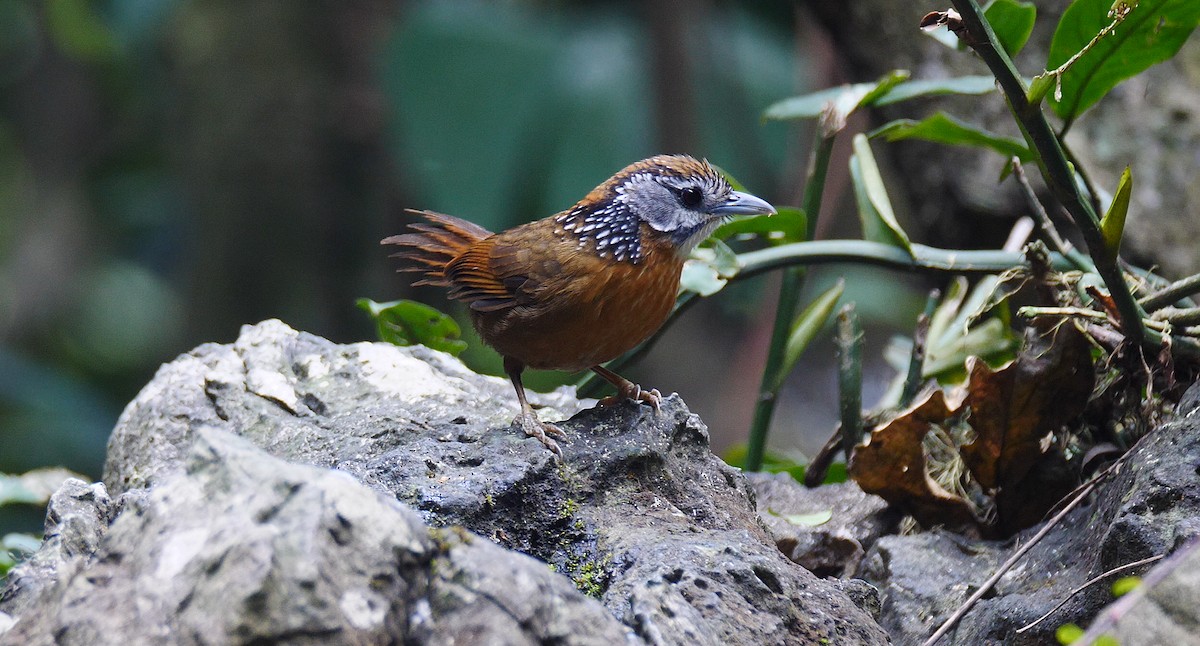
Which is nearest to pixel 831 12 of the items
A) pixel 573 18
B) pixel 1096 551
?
pixel 1096 551

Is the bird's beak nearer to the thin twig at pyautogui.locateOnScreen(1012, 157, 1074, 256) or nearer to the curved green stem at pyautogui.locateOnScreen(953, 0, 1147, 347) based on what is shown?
the thin twig at pyautogui.locateOnScreen(1012, 157, 1074, 256)

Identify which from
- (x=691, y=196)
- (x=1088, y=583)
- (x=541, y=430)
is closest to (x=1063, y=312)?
(x=1088, y=583)

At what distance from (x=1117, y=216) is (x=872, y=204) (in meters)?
0.92

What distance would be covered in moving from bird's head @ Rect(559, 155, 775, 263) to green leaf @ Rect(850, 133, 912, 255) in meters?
0.33

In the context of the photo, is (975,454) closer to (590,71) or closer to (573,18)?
(590,71)

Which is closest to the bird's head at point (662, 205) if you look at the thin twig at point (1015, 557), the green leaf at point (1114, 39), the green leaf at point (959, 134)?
the green leaf at point (959, 134)

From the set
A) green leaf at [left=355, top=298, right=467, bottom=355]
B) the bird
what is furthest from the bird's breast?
green leaf at [left=355, top=298, right=467, bottom=355]

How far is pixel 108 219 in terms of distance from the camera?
9.04 meters

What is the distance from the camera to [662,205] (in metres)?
2.86

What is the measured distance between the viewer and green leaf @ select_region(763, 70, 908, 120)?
122 inches

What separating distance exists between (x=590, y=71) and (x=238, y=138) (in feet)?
8.09

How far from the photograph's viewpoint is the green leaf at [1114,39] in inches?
100

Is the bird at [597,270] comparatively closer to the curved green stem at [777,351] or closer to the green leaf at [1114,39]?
the curved green stem at [777,351]

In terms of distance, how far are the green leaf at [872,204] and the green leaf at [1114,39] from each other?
1.69ft
